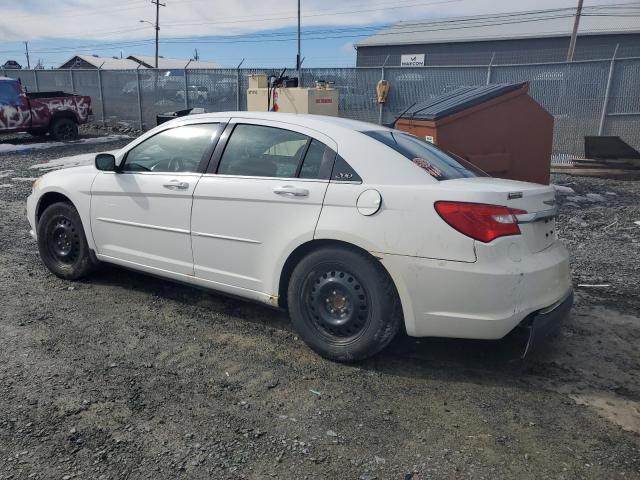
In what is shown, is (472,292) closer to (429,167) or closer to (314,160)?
(429,167)

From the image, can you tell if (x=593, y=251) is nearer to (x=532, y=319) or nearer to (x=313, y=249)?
(x=532, y=319)

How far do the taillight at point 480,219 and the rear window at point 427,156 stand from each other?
360mm

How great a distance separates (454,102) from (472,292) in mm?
4502

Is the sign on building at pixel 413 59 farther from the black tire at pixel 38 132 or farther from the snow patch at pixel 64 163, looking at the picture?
the snow patch at pixel 64 163

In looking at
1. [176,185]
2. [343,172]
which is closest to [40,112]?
[176,185]

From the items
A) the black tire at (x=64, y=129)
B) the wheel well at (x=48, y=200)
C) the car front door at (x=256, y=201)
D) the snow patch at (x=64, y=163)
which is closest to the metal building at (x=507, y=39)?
the black tire at (x=64, y=129)

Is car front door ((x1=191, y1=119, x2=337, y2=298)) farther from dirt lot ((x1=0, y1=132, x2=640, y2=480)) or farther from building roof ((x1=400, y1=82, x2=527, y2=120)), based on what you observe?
building roof ((x1=400, y1=82, x2=527, y2=120))

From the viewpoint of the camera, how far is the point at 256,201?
11.7 ft

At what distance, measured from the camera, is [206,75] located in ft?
62.6

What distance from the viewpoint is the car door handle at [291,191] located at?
340 centimetres

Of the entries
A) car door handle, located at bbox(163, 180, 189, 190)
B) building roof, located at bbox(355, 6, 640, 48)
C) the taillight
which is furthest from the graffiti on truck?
building roof, located at bbox(355, 6, 640, 48)

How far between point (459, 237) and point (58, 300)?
3317 millimetres

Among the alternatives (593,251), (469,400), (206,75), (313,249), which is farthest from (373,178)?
(206,75)

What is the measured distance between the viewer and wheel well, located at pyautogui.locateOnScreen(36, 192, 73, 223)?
4820 mm
